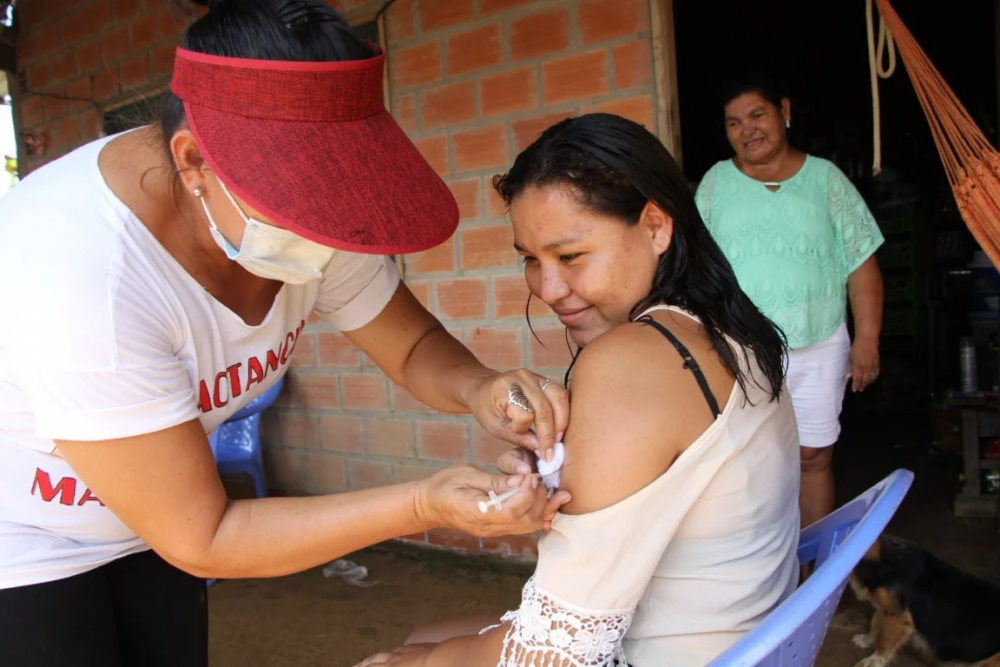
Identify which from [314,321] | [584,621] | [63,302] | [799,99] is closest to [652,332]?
[584,621]

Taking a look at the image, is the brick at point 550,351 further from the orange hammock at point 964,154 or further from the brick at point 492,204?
the orange hammock at point 964,154

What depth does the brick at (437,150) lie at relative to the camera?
3.33 meters

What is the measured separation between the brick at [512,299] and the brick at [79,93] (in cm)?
321

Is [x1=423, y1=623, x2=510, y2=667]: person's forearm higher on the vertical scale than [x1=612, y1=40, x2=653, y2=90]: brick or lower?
lower

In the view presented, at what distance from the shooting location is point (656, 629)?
1.19 meters

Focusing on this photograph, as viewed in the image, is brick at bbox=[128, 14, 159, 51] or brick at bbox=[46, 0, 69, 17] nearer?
brick at bbox=[128, 14, 159, 51]

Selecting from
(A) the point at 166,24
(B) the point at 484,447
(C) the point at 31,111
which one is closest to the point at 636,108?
(B) the point at 484,447

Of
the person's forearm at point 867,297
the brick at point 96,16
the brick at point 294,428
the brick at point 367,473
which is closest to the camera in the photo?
the person's forearm at point 867,297

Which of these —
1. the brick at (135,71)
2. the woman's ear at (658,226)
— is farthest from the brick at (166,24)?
the woman's ear at (658,226)

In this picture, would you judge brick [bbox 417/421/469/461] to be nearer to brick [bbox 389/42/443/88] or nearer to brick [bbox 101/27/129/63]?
brick [bbox 389/42/443/88]

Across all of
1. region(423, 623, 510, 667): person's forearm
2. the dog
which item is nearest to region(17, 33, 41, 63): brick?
region(423, 623, 510, 667): person's forearm

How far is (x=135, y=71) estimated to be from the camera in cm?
440

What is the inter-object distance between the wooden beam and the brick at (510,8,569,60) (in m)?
0.35

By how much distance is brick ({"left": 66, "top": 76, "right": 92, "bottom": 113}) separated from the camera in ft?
15.7
